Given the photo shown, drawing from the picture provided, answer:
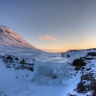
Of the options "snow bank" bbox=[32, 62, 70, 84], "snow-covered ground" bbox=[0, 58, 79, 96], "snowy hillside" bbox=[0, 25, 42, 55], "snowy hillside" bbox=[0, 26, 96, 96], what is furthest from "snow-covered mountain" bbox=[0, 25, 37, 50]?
"snow bank" bbox=[32, 62, 70, 84]

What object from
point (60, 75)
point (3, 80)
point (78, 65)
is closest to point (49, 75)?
point (60, 75)

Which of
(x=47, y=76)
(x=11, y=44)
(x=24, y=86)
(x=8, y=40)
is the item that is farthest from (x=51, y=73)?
(x=8, y=40)

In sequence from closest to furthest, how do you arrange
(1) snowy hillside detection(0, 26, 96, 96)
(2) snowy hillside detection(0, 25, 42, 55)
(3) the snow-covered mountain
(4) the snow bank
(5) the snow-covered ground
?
(1) snowy hillside detection(0, 26, 96, 96), (5) the snow-covered ground, (4) the snow bank, (2) snowy hillside detection(0, 25, 42, 55), (3) the snow-covered mountain

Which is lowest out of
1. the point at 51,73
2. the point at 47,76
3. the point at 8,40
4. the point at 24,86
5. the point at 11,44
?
the point at 24,86

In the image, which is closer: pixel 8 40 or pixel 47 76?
pixel 47 76

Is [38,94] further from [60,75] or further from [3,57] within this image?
[3,57]

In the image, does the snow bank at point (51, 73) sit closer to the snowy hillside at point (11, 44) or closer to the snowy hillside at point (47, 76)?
the snowy hillside at point (47, 76)

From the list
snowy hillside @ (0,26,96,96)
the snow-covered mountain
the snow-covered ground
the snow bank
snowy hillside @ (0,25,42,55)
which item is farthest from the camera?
the snow-covered mountain

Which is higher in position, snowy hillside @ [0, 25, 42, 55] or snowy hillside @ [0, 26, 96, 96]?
snowy hillside @ [0, 25, 42, 55]

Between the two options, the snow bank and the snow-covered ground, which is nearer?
the snow-covered ground

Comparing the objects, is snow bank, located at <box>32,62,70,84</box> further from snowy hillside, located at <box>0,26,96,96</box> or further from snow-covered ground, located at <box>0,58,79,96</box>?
snow-covered ground, located at <box>0,58,79,96</box>

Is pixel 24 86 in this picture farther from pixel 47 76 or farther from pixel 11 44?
pixel 11 44

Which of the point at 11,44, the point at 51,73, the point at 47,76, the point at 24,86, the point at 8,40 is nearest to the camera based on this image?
the point at 24,86

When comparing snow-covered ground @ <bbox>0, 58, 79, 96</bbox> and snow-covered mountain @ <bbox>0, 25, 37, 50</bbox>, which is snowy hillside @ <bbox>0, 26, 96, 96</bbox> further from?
snow-covered mountain @ <bbox>0, 25, 37, 50</bbox>
